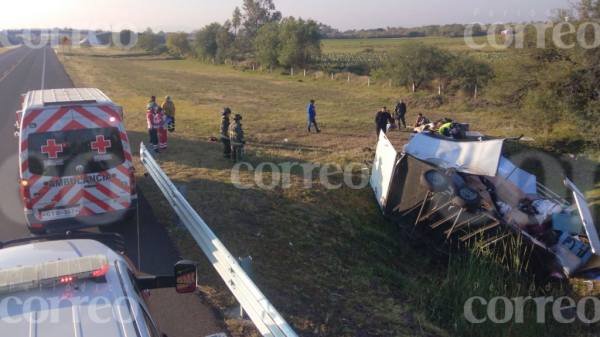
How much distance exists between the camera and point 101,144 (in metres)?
7.08

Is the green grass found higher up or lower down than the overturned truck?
higher up

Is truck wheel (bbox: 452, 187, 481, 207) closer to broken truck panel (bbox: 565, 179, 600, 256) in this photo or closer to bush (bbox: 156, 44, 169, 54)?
broken truck panel (bbox: 565, 179, 600, 256)

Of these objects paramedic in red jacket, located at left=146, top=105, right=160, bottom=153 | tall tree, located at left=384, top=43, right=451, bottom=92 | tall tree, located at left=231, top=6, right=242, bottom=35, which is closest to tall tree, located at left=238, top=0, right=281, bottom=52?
tall tree, located at left=231, top=6, right=242, bottom=35

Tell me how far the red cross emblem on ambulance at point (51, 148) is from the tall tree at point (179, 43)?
273ft

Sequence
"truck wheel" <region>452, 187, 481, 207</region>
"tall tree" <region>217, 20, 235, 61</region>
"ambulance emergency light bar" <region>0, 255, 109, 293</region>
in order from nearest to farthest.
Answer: "ambulance emergency light bar" <region>0, 255, 109, 293</region>
"truck wheel" <region>452, 187, 481, 207</region>
"tall tree" <region>217, 20, 235, 61</region>

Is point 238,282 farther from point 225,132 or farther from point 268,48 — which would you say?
point 268,48

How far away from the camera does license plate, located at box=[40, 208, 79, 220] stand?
6.83m

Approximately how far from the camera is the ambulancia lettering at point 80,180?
22.4ft

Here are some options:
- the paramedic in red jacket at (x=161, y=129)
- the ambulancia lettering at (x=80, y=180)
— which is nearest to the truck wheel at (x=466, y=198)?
the ambulancia lettering at (x=80, y=180)

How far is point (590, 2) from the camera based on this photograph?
1691 cm

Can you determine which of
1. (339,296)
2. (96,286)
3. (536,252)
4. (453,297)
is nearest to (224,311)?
(339,296)

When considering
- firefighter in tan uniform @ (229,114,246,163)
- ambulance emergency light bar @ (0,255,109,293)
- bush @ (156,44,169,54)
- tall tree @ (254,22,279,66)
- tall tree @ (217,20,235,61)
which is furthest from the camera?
bush @ (156,44,169,54)

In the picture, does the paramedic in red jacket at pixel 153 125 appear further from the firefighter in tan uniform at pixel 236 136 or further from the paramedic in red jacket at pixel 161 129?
the firefighter in tan uniform at pixel 236 136

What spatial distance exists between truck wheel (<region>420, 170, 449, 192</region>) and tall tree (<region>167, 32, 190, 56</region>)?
82708 millimetres
